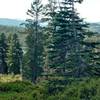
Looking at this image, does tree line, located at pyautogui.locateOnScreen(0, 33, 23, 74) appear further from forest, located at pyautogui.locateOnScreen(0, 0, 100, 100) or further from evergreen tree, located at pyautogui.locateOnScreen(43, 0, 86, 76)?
evergreen tree, located at pyautogui.locateOnScreen(43, 0, 86, 76)

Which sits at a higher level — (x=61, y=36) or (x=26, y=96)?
(x=61, y=36)

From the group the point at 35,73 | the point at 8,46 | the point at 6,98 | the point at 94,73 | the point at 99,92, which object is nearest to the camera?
the point at 99,92

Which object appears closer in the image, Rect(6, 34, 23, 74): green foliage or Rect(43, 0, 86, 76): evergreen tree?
Rect(43, 0, 86, 76): evergreen tree

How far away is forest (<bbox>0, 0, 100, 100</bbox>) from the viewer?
712 inches

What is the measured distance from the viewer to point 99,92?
1669 centimetres

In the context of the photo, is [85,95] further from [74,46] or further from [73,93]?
[74,46]

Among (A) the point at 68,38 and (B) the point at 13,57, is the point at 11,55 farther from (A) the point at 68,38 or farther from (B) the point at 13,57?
(A) the point at 68,38

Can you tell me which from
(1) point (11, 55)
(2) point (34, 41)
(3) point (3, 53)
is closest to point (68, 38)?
(2) point (34, 41)

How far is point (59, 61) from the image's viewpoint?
3228cm

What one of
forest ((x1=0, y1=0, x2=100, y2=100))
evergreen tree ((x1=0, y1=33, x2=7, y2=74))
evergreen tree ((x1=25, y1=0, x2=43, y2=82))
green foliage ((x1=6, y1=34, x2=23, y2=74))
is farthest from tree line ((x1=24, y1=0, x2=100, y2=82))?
evergreen tree ((x1=0, y1=33, x2=7, y2=74))

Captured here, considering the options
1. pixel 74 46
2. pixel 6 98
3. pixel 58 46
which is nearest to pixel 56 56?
pixel 58 46

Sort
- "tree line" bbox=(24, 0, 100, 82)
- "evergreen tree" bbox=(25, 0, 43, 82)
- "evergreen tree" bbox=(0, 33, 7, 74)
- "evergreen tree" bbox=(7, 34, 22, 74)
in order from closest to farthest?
"tree line" bbox=(24, 0, 100, 82) < "evergreen tree" bbox=(25, 0, 43, 82) < "evergreen tree" bbox=(7, 34, 22, 74) < "evergreen tree" bbox=(0, 33, 7, 74)

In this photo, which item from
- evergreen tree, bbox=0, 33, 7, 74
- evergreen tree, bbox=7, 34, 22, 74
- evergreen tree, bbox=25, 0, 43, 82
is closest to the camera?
evergreen tree, bbox=25, 0, 43, 82

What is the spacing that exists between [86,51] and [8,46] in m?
36.2
